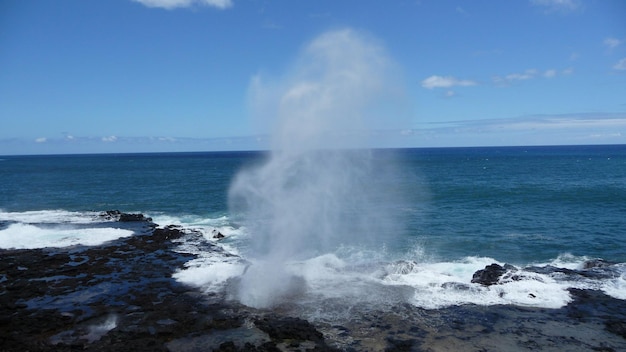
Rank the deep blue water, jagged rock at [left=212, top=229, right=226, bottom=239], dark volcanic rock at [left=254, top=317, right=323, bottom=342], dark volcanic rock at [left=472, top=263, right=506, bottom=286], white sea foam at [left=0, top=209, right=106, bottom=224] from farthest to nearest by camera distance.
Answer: white sea foam at [left=0, top=209, right=106, bottom=224]
jagged rock at [left=212, top=229, right=226, bottom=239]
the deep blue water
dark volcanic rock at [left=472, top=263, right=506, bottom=286]
dark volcanic rock at [left=254, top=317, right=323, bottom=342]

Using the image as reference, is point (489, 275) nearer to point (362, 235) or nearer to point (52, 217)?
point (362, 235)

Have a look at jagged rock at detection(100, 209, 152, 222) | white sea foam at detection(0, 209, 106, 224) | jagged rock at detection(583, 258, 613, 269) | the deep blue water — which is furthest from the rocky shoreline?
white sea foam at detection(0, 209, 106, 224)

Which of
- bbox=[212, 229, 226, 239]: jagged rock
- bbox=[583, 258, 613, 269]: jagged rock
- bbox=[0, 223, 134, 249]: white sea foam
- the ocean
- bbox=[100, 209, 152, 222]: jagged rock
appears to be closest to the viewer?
the ocean

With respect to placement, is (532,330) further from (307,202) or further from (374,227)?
(374,227)

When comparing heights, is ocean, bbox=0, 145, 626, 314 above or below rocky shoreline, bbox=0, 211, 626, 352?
above

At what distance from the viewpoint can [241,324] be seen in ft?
62.4

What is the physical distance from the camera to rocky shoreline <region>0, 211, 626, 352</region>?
17078 millimetres

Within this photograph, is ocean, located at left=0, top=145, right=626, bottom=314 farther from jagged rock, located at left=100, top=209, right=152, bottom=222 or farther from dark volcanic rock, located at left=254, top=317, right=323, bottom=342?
dark volcanic rock, located at left=254, top=317, right=323, bottom=342

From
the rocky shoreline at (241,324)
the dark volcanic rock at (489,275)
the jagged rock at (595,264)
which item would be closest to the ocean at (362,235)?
the jagged rock at (595,264)

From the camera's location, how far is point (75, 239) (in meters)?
35.3

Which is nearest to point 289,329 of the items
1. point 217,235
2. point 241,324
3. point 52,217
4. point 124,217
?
point 241,324

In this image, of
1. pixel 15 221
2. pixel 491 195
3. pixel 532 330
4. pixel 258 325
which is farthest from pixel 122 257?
pixel 491 195

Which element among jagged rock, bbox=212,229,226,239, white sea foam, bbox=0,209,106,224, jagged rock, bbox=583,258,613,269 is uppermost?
jagged rock, bbox=583,258,613,269

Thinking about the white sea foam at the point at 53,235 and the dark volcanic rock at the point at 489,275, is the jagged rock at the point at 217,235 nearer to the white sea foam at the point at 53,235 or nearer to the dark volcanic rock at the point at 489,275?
the white sea foam at the point at 53,235
